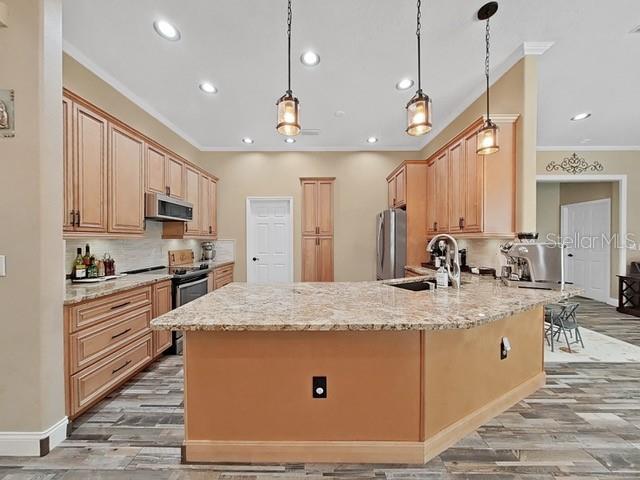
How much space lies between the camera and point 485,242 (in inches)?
135

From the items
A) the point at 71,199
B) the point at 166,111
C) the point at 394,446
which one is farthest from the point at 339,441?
the point at 166,111

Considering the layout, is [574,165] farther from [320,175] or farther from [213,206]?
[213,206]

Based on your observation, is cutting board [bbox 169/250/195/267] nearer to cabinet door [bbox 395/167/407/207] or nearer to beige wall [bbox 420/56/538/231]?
cabinet door [bbox 395/167/407/207]

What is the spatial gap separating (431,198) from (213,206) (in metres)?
3.77

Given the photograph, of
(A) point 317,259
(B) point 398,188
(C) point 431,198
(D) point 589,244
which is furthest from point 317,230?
(D) point 589,244

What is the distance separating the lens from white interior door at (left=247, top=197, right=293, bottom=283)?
566cm

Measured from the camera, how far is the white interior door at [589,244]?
Answer: 5.79 meters

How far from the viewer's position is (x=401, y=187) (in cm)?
466

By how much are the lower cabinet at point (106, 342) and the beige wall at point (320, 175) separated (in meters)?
2.80

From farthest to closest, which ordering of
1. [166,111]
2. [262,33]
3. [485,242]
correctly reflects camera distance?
[166,111] → [485,242] → [262,33]

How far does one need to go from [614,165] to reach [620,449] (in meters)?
5.76

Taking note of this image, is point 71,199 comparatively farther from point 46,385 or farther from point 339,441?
point 339,441

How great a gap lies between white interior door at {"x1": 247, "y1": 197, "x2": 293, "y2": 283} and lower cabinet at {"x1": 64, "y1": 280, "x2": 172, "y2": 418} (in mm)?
2653

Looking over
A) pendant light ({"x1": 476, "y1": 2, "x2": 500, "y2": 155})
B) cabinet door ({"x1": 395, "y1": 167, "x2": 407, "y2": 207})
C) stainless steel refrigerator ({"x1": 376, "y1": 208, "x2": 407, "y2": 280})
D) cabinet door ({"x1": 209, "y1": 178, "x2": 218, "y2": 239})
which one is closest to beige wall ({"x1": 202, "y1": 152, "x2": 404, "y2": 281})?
cabinet door ({"x1": 209, "y1": 178, "x2": 218, "y2": 239})
